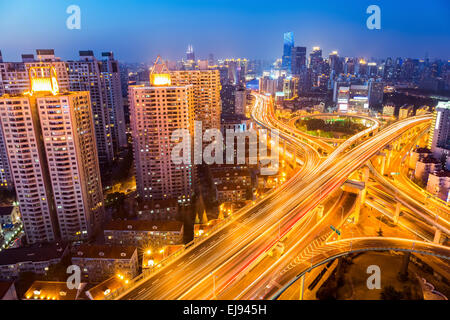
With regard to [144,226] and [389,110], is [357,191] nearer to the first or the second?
[144,226]

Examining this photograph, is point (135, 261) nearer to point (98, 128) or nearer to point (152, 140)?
point (152, 140)

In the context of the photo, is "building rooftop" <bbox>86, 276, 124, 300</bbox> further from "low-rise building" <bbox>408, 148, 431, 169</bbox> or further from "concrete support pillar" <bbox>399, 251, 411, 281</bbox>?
"low-rise building" <bbox>408, 148, 431, 169</bbox>

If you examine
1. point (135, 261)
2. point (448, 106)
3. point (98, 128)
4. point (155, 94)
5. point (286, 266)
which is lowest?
point (135, 261)

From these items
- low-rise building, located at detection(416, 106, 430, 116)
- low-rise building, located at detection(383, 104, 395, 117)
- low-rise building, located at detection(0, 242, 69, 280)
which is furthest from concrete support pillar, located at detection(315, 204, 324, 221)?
low-rise building, located at detection(383, 104, 395, 117)

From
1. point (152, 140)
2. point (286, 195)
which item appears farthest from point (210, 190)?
point (286, 195)

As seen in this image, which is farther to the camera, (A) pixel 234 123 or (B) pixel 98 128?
(A) pixel 234 123

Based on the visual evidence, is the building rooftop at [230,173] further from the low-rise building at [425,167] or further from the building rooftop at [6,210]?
the low-rise building at [425,167]

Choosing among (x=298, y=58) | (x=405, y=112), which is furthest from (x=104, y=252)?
(x=298, y=58)
